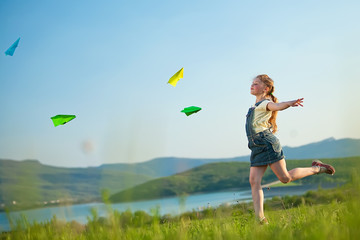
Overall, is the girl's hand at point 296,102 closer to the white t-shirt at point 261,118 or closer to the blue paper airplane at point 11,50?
the white t-shirt at point 261,118

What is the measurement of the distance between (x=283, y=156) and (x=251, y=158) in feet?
1.45

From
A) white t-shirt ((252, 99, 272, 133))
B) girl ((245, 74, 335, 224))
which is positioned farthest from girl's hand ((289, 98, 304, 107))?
white t-shirt ((252, 99, 272, 133))

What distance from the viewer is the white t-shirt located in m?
5.43

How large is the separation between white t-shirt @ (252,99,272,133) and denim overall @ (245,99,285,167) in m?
0.05

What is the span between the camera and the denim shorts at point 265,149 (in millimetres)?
5266

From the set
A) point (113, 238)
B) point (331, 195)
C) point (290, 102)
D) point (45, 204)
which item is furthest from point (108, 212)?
point (331, 195)

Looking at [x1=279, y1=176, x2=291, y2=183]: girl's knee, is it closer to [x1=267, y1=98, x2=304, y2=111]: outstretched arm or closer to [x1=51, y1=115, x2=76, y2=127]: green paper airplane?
[x1=267, y1=98, x2=304, y2=111]: outstretched arm

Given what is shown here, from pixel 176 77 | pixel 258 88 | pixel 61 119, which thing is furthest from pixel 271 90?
pixel 61 119

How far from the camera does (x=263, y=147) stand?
5305 mm

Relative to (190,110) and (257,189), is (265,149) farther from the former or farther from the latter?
(190,110)

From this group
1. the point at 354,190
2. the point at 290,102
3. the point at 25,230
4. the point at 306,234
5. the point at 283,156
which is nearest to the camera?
the point at 354,190

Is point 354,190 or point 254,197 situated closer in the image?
point 354,190

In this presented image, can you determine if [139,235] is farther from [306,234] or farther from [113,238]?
[306,234]

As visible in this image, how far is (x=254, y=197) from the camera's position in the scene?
525 cm
